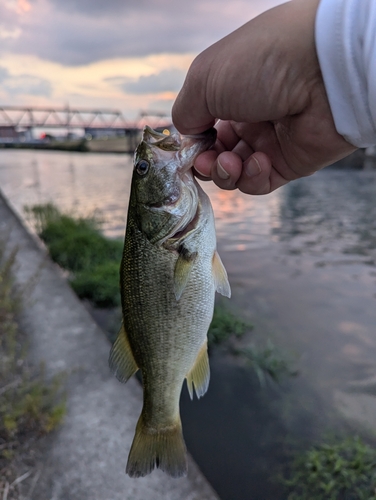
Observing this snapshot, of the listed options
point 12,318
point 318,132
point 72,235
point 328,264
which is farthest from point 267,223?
point 318,132

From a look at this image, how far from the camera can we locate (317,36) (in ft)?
5.43

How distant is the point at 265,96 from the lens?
2004mm

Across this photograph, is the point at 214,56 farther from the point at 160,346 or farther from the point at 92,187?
the point at 92,187

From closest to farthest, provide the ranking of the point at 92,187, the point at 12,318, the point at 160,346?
the point at 160,346 < the point at 12,318 < the point at 92,187

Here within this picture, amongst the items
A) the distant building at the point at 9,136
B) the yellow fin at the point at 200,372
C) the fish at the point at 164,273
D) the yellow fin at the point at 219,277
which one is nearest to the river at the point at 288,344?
the yellow fin at the point at 200,372

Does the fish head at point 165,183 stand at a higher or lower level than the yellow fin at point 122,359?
higher

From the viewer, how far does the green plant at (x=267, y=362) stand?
5.43 m

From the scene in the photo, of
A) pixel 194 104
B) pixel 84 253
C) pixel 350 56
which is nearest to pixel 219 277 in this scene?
pixel 194 104

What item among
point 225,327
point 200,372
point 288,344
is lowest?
point 288,344

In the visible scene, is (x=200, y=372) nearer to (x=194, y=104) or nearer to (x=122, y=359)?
(x=122, y=359)

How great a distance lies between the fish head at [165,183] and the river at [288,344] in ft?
10.1

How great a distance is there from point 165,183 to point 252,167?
0.63 meters

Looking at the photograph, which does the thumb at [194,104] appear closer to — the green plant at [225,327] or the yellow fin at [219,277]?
the yellow fin at [219,277]

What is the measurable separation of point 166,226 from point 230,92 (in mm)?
739
